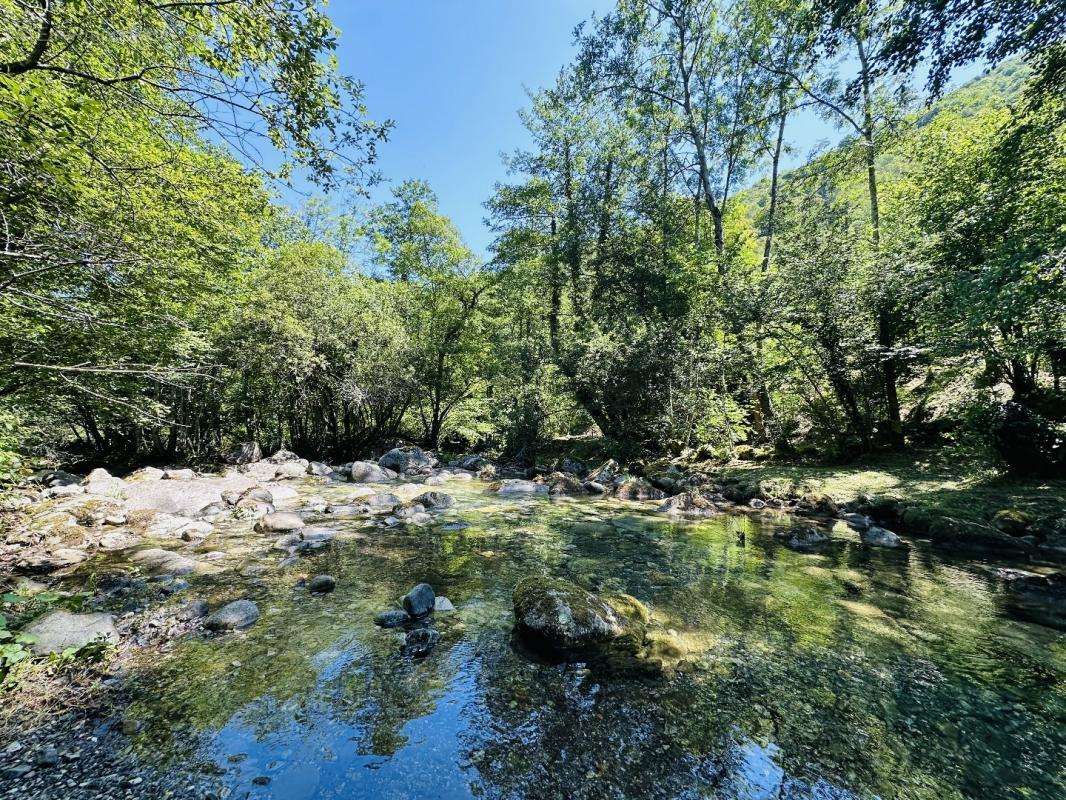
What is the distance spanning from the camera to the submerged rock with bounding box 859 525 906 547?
31.2 feet

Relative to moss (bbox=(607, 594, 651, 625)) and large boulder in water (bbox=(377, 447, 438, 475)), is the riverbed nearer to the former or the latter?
moss (bbox=(607, 594, 651, 625))

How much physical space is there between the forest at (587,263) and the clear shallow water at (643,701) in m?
3.19

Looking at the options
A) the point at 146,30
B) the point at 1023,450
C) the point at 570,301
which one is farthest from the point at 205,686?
the point at 570,301

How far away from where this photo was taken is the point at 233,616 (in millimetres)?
5387

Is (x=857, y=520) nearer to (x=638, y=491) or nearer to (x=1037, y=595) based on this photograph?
(x=1037, y=595)

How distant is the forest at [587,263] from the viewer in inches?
187

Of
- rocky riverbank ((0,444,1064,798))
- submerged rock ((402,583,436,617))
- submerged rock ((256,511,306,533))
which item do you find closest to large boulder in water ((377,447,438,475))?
rocky riverbank ((0,444,1064,798))

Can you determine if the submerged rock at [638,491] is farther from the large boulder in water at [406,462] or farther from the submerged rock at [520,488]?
the large boulder in water at [406,462]

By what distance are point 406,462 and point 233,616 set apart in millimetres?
17315

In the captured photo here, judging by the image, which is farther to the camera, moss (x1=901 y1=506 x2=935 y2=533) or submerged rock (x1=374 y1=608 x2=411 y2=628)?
moss (x1=901 y1=506 x2=935 y2=533)

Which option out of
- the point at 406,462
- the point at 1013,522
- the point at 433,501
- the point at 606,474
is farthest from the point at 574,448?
the point at 1013,522

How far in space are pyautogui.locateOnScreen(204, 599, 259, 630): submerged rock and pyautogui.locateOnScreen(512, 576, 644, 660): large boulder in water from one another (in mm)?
3435

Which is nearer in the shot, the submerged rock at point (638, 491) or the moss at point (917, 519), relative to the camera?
the moss at point (917, 519)

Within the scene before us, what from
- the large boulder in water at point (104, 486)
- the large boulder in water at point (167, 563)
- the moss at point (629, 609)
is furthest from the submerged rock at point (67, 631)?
the large boulder in water at point (104, 486)
